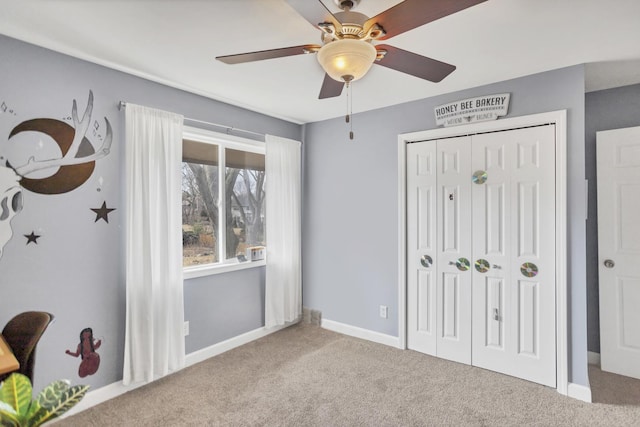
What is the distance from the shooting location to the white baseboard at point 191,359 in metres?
2.36

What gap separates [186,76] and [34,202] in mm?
1377

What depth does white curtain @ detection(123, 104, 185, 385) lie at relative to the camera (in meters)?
2.53

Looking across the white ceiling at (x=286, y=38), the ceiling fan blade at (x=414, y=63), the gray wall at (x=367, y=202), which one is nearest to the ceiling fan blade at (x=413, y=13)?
the ceiling fan blade at (x=414, y=63)

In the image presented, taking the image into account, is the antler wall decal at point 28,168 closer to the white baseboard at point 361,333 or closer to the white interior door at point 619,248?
the white baseboard at point 361,333

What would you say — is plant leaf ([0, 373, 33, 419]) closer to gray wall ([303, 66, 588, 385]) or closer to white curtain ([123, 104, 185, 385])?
white curtain ([123, 104, 185, 385])

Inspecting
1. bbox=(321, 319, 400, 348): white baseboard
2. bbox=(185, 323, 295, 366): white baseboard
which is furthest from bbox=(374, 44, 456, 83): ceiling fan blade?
bbox=(185, 323, 295, 366): white baseboard

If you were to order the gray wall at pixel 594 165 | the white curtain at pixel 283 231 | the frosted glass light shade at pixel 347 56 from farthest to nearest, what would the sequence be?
1. the white curtain at pixel 283 231
2. the gray wall at pixel 594 165
3. the frosted glass light shade at pixel 347 56

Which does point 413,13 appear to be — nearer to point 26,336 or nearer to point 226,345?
point 26,336

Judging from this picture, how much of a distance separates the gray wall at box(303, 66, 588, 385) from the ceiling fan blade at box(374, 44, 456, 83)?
1300 mm

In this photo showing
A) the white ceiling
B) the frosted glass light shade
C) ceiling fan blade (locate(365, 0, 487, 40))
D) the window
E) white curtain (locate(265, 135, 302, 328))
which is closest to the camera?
ceiling fan blade (locate(365, 0, 487, 40))

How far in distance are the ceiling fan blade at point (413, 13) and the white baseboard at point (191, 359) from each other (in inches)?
95.4

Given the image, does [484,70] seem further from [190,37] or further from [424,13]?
[190,37]

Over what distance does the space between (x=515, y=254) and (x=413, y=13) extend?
2.22 meters

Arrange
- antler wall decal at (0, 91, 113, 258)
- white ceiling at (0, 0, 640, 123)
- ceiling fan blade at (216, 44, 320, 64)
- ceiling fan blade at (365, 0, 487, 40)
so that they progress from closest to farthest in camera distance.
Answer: ceiling fan blade at (365, 0, 487, 40) → ceiling fan blade at (216, 44, 320, 64) → white ceiling at (0, 0, 640, 123) → antler wall decal at (0, 91, 113, 258)
